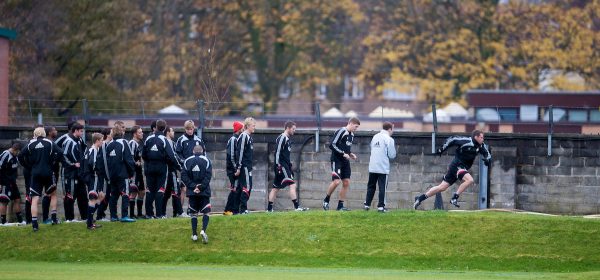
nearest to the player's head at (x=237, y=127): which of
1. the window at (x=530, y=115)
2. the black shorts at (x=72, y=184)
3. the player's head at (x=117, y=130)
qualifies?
the player's head at (x=117, y=130)

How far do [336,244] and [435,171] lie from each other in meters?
7.73

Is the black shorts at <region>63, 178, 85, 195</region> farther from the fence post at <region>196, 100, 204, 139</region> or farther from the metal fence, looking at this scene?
the fence post at <region>196, 100, 204, 139</region>

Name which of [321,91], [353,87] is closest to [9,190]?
[321,91]

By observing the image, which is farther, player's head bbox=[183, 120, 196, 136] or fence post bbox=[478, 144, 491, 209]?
fence post bbox=[478, 144, 491, 209]

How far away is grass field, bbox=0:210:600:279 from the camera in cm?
2379

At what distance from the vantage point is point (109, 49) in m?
50.8

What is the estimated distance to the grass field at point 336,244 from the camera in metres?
23.8

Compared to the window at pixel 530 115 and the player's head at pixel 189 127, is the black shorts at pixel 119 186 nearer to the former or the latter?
the player's head at pixel 189 127

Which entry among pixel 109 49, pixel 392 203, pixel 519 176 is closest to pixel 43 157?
pixel 392 203

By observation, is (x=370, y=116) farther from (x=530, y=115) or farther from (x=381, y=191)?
(x=381, y=191)

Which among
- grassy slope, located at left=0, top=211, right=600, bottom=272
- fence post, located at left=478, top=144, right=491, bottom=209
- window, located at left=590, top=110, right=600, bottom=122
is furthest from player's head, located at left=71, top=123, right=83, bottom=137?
window, located at left=590, top=110, right=600, bottom=122

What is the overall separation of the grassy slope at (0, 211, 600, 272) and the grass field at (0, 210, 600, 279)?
0.02m

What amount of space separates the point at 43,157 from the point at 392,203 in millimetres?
9360

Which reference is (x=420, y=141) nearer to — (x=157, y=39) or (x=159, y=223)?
(x=159, y=223)
